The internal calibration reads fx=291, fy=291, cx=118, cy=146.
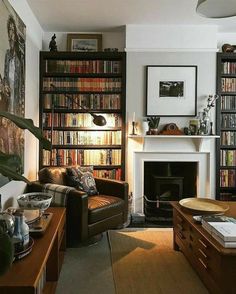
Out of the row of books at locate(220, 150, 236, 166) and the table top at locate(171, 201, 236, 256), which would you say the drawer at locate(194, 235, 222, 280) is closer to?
the table top at locate(171, 201, 236, 256)

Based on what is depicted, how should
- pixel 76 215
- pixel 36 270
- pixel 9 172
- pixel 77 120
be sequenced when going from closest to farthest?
pixel 9 172 → pixel 36 270 → pixel 76 215 → pixel 77 120

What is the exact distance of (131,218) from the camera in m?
3.79

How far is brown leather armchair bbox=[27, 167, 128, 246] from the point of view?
9.05 ft

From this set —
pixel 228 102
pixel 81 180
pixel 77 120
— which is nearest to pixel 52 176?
pixel 81 180

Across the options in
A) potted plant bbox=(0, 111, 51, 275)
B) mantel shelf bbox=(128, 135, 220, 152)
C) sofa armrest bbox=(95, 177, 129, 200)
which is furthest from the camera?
mantel shelf bbox=(128, 135, 220, 152)

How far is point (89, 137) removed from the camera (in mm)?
3955

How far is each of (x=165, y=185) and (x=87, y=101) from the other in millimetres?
1581

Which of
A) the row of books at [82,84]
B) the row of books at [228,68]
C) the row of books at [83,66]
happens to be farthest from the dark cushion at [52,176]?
the row of books at [228,68]

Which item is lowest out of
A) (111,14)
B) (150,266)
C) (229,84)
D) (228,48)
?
(150,266)

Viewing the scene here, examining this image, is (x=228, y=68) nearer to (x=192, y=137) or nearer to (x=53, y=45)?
(x=192, y=137)

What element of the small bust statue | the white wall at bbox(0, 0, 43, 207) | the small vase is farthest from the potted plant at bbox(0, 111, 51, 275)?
the small bust statue

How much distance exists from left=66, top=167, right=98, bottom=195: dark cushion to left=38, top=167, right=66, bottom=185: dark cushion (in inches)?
3.4

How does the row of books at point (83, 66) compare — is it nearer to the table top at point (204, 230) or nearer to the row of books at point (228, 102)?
the row of books at point (228, 102)

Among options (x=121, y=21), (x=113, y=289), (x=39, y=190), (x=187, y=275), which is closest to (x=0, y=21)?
(x=39, y=190)
